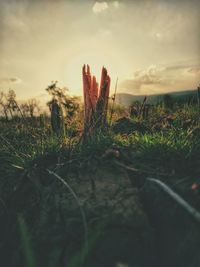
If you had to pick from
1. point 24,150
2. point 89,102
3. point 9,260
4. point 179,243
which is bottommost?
point 9,260

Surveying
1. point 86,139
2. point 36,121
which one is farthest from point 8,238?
point 36,121

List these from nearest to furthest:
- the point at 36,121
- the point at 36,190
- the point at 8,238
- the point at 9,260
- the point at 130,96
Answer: the point at 9,260, the point at 8,238, the point at 36,190, the point at 36,121, the point at 130,96

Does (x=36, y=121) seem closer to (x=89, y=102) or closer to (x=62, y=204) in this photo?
(x=89, y=102)

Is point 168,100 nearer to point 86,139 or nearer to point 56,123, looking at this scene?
point 56,123

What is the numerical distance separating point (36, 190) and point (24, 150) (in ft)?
4.11

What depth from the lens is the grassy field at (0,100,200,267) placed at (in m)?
2.36

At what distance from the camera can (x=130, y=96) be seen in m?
8.00

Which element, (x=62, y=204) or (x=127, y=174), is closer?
(x=62, y=204)

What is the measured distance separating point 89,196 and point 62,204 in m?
0.24

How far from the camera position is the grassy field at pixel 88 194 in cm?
236

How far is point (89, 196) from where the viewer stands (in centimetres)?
296

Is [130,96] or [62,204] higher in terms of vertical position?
[130,96]

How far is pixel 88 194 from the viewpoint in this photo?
2.99 metres

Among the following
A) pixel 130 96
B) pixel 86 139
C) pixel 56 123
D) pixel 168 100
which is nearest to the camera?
pixel 86 139
